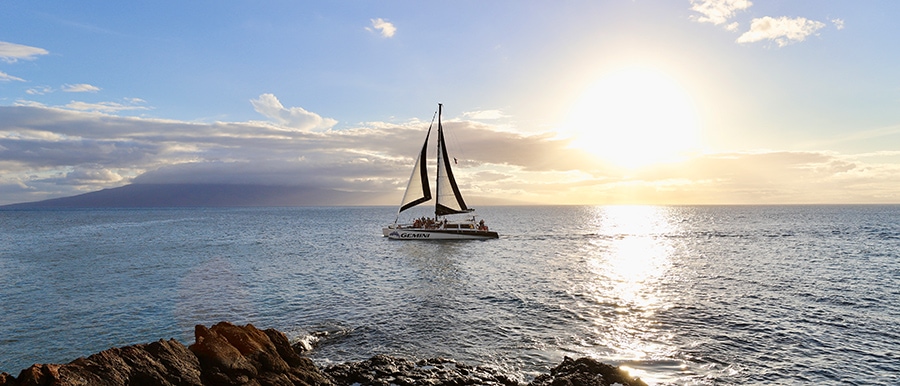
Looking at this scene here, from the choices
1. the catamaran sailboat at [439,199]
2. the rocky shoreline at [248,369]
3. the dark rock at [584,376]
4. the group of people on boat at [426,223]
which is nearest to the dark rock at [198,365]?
the rocky shoreline at [248,369]

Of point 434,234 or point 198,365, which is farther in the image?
point 434,234

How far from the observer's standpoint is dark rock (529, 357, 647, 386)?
15.2 metres

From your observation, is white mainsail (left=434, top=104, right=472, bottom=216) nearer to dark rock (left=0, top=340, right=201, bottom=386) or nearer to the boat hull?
the boat hull

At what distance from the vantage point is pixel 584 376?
51.0 ft

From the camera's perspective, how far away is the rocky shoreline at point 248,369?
11828 mm

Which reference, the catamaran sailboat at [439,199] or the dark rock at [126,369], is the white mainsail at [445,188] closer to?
the catamaran sailboat at [439,199]

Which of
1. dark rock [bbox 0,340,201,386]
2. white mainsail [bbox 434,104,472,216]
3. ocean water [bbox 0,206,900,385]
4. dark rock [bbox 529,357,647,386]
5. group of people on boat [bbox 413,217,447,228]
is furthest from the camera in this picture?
group of people on boat [bbox 413,217,447,228]

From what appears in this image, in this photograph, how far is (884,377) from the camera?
55.3 feet

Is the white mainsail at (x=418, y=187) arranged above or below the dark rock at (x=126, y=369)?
above

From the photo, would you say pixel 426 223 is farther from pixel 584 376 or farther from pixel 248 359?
pixel 248 359

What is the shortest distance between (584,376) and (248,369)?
11.2 meters

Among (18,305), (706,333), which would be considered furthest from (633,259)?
(18,305)

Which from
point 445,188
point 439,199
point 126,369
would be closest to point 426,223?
point 439,199

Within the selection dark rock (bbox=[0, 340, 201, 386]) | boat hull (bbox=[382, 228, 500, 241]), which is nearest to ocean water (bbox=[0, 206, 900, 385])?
dark rock (bbox=[0, 340, 201, 386])
